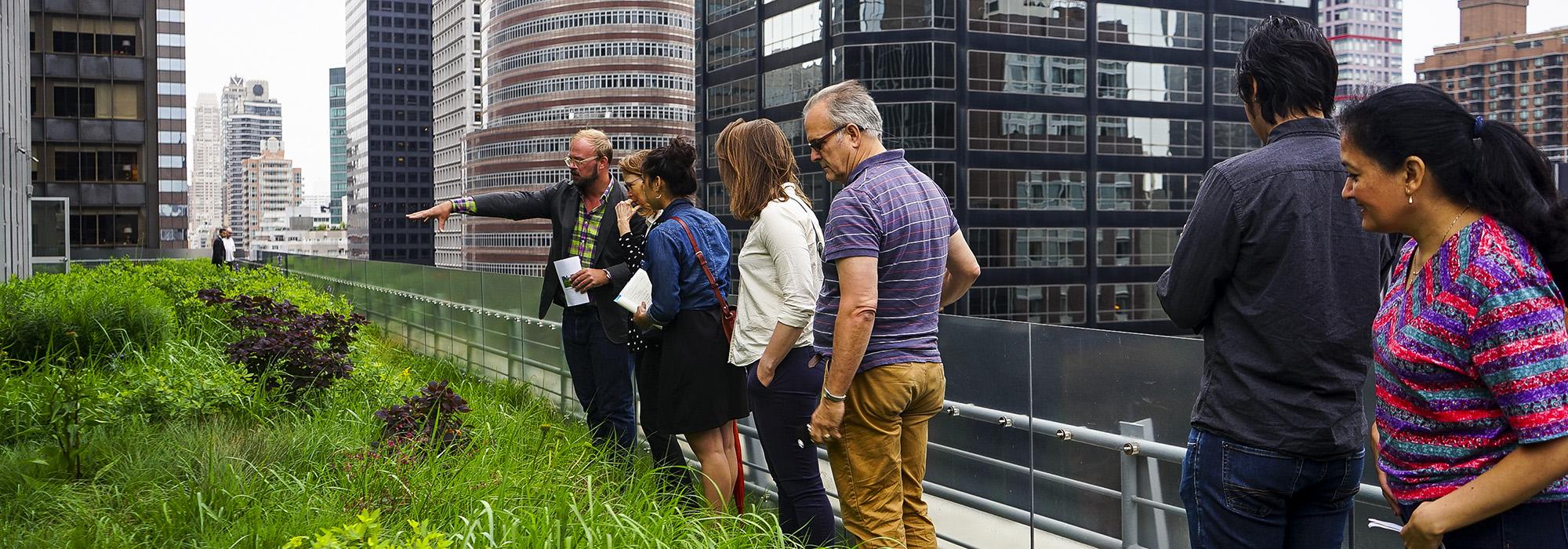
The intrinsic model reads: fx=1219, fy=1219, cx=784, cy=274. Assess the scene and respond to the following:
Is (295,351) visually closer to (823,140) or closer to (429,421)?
(429,421)

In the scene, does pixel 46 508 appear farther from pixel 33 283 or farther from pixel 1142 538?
pixel 33 283

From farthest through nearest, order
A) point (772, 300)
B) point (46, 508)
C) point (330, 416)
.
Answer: point (330, 416) < point (46, 508) < point (772, 300)

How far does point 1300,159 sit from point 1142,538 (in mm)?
1772

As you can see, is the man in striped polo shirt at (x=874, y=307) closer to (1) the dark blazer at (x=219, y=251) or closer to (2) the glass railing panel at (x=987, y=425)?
(2) the glass railing panel at (x=987, y=425)

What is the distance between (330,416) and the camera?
19.6 ft

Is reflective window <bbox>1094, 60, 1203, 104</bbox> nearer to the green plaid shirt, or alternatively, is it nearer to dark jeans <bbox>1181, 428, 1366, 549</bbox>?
the green plaid shirt

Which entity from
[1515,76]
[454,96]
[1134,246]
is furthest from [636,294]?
[1515,76]

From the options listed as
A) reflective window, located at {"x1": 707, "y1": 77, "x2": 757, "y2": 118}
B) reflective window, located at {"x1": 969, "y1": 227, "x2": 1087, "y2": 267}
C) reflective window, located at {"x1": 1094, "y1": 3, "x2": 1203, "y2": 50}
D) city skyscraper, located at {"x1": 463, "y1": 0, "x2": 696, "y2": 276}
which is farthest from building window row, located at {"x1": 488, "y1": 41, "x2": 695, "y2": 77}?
reflective window, located at {"x1": 969, "y1": 227, "x2": 1087, "y2": 267}

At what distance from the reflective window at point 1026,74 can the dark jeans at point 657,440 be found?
51.5 meters

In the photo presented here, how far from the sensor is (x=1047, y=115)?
188ft

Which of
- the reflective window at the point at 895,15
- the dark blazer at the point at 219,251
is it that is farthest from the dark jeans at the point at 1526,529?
the reflective window at the point at 895,15

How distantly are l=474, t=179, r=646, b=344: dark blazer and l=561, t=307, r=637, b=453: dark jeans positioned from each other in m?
0.09

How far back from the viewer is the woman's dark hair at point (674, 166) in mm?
5137

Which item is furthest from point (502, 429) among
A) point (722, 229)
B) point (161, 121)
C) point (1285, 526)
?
point (161, 121)
